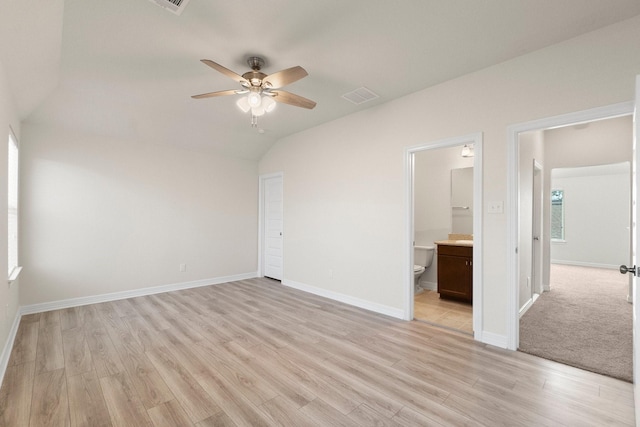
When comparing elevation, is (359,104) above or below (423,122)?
above

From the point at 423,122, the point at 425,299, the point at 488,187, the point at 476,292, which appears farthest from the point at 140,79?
→ the point at 425,299

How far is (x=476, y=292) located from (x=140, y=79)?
4.17m

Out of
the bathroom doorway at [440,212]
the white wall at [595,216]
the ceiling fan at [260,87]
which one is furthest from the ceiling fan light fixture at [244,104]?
the white wall at [595,216]

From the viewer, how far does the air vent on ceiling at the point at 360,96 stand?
3.29 m

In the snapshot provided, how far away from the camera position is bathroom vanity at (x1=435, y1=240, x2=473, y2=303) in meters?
3.96

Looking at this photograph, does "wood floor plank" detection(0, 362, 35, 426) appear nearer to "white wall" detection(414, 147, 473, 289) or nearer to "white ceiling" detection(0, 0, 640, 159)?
"white ceiling" detection(0, 0, 640, 159)

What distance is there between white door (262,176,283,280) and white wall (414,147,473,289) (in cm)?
253

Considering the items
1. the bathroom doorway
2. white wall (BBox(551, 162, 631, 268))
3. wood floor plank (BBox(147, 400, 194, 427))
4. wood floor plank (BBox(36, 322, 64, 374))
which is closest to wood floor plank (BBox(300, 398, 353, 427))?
wood floor plank (BBox(147, 400, 194, 427))

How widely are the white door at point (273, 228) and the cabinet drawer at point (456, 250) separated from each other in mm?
2844

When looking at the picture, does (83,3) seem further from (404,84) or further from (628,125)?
(628,125)

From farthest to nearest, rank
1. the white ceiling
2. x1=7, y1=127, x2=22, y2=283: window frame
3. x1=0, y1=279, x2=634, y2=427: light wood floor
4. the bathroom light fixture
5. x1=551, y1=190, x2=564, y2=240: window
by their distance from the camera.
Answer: x1=551, y1=190, x2=564, y2=240: window < the bathroom light fixture < x1=7, y1=127, x2=22, y2=283: window frame < the white ceiling < x1=0, y1=279, x2=634, y2=427: light wood floor

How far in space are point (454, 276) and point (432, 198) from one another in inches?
55.9

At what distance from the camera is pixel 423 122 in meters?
3.27

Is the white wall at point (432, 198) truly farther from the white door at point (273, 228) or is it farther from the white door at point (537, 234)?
the white door at point (273, 228)
